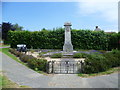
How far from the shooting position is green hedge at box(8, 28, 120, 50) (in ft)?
76.3

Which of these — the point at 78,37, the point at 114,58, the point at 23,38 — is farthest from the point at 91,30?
the point at 114,58

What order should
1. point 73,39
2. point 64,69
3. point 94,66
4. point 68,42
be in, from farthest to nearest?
1. point 73,39
2. point 68,42
3. point 64,69
4. point 94,66

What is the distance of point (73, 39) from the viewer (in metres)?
23.3

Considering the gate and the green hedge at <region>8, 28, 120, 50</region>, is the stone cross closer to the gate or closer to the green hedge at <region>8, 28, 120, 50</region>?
the green hedge at <region>8, 28, 120, 50</region>

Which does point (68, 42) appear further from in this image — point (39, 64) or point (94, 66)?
point (94, 66)

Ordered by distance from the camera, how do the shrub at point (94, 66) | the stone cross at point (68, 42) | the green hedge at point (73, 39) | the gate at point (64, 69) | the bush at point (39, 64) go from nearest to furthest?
the shrub at point (94, 66) → the gate at point (64, 69) → the bush at point (39, 64) → the stone cross at point (68, 42) → the green hedge at point (73, 39)

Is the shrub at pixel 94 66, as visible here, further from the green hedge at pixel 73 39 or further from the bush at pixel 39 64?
the green hedge at pixel 73 39

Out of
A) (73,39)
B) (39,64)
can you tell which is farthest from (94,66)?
(73,39)

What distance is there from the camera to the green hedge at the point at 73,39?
23266 mm

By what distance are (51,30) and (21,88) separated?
19.1 m

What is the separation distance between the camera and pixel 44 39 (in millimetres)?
23688

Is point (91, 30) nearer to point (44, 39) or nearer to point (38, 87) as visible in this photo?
point (44, 39)

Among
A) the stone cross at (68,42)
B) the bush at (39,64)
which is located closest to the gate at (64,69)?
the bush at (39,64)

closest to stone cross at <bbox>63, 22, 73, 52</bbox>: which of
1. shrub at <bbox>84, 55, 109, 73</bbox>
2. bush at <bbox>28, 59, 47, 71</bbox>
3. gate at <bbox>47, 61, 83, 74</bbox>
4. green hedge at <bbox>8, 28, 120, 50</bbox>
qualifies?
green hedge at <bbox>8, 28, 120, 50</bbox>
